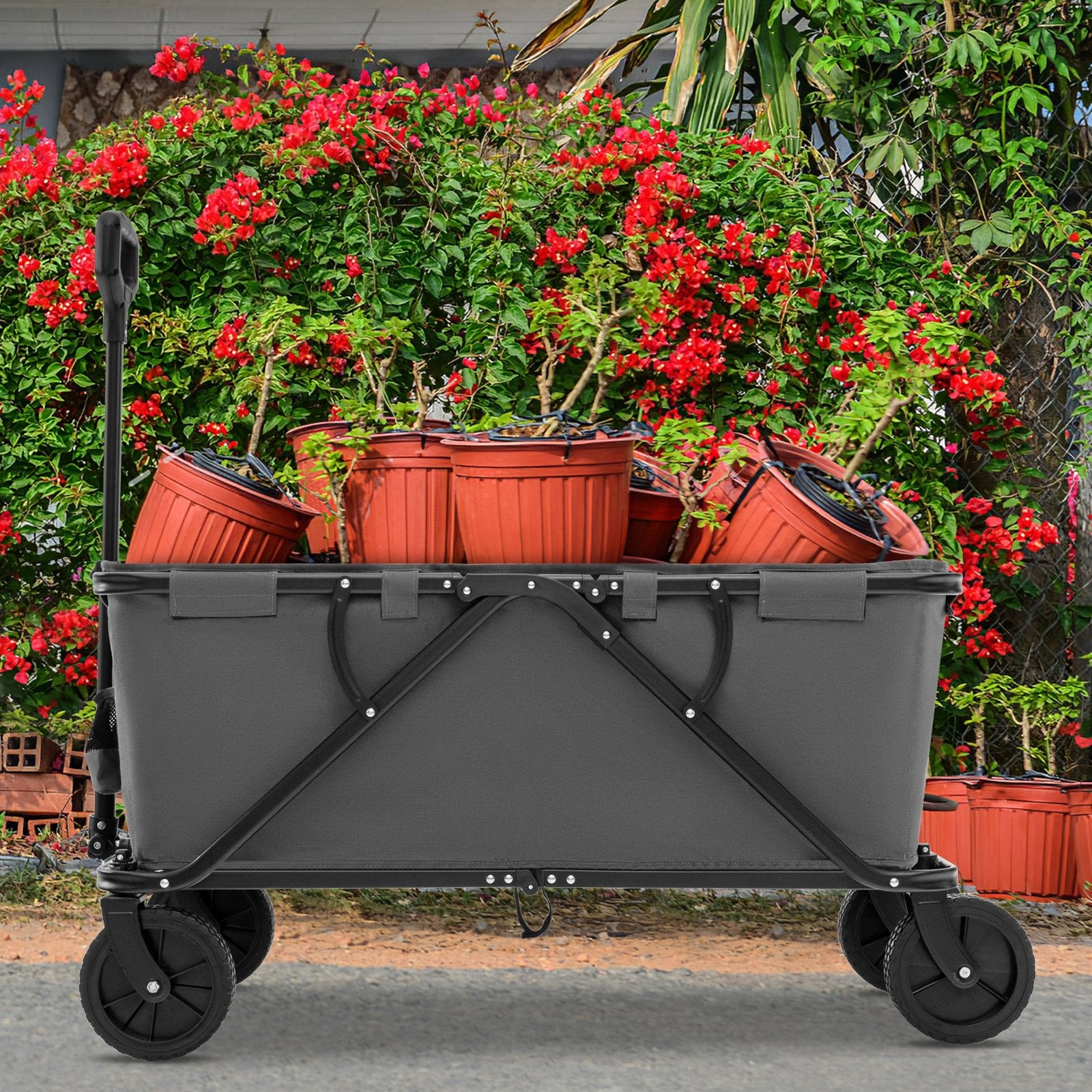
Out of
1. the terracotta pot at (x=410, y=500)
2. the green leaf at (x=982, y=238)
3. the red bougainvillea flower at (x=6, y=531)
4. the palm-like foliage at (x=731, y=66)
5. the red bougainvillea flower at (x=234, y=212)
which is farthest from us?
the palm-like foliage at (x=731, y=66)

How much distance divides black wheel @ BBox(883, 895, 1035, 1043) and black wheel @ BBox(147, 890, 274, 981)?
1.31m

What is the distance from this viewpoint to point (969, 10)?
4.50 metres

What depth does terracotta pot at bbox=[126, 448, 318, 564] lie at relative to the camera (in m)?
2.52

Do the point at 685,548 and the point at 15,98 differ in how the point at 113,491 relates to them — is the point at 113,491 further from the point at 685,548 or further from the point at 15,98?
the point at 15,98

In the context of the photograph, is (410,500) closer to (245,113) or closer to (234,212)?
(234,212)

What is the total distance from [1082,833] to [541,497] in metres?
2.33

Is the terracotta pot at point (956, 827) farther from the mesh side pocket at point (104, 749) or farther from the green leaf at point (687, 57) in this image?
the green leaf at point (687, 57)

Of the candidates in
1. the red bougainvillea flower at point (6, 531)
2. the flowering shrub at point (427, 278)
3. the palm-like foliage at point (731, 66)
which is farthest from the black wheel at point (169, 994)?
the palm-like foliage at point (731, 66)

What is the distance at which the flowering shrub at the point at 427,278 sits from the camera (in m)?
3.95

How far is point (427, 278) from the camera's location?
4.02 meters

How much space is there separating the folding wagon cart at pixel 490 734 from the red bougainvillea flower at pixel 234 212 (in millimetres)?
1877

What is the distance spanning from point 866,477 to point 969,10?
166 centimetres

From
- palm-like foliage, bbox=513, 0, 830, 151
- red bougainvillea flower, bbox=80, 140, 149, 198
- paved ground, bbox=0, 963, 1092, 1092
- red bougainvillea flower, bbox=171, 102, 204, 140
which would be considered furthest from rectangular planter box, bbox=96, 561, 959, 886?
palm-like foliage, bbox=513, 0, 830, 151

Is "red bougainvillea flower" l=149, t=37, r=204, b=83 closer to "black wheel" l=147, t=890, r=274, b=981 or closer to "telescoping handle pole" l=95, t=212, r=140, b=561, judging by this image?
"telescoping handle pole" l=95, t=212, r=140, b=561
